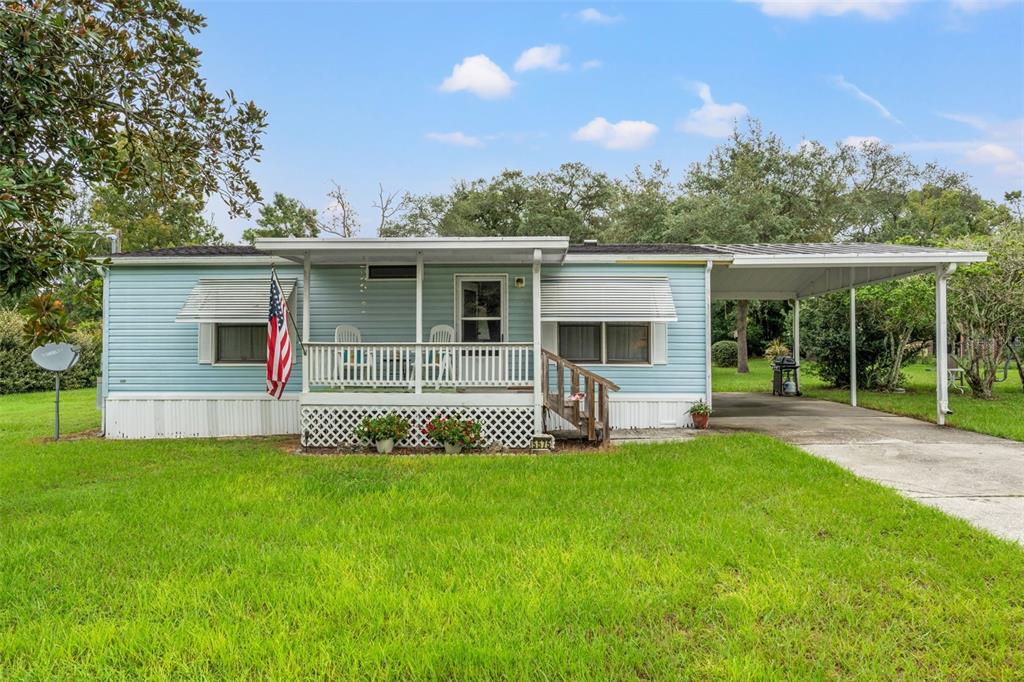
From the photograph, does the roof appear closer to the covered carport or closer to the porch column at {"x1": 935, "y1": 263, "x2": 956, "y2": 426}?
the covered carport

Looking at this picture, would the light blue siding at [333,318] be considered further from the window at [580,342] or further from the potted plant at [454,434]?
the potted plant at [454,434]

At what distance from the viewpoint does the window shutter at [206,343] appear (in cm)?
926

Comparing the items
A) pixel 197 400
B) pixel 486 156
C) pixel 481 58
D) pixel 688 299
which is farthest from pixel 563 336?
pixel 486 156

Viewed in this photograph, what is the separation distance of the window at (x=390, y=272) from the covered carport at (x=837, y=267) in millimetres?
4788

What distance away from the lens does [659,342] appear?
30.1ft

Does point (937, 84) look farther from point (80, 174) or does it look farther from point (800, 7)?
point (80, 174)

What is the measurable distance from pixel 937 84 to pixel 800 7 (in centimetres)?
899

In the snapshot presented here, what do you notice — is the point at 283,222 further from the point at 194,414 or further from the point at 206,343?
the point at 194,414

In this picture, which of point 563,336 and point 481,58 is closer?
point 563,336

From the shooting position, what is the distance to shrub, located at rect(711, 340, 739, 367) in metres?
24.9

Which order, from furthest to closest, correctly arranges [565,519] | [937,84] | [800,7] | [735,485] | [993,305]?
[937,84]
[800,7]
[993,305]
[735,485]
[565,519]

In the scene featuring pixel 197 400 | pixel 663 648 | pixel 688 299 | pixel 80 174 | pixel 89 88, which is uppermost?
pixel 89 88

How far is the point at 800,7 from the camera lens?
14.0 metres

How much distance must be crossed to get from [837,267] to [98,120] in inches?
435
